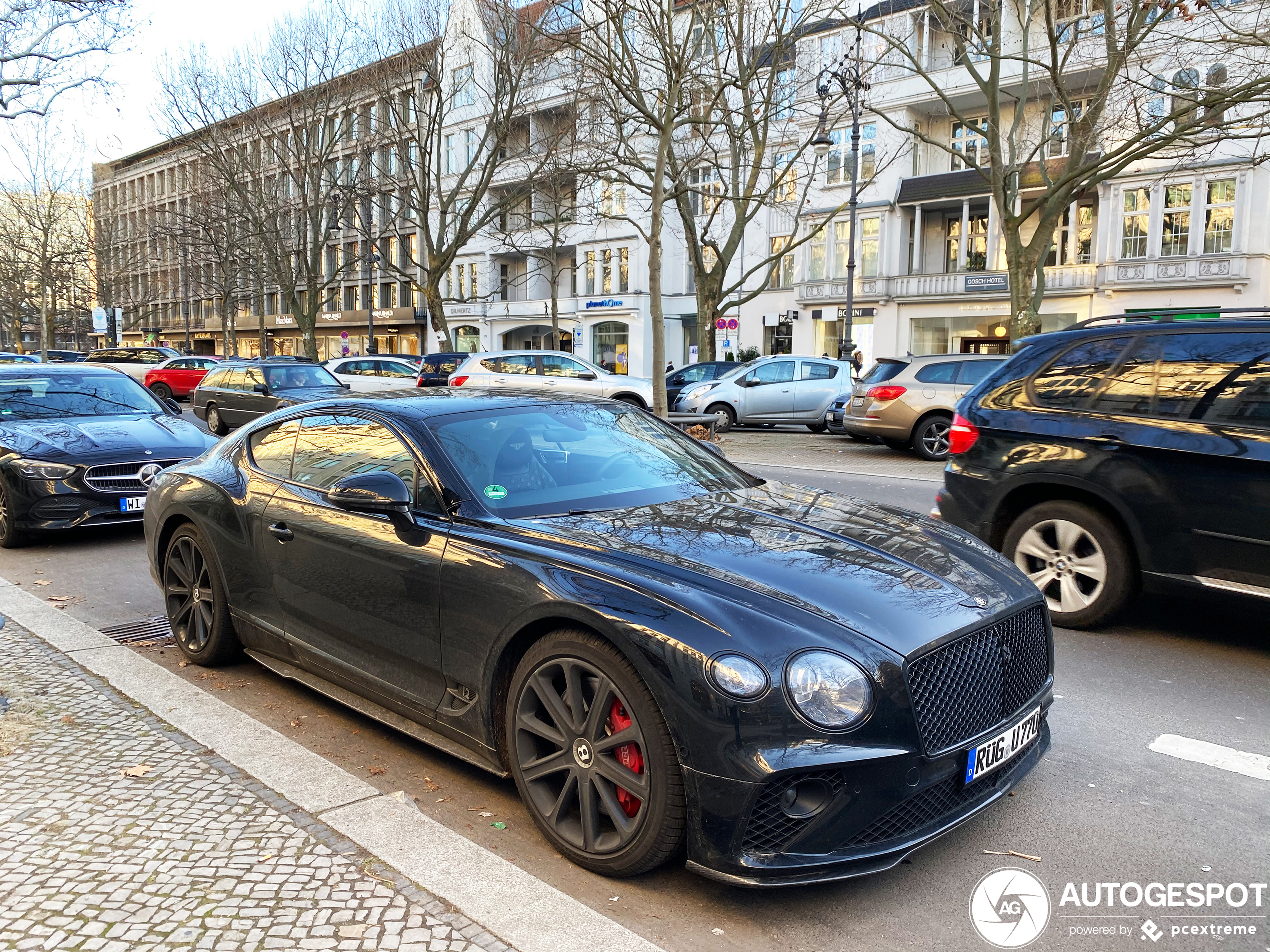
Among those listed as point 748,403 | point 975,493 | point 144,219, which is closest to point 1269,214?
point 748,403

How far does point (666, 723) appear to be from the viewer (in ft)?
8.98

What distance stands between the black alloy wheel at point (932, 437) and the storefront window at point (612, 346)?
107 ft

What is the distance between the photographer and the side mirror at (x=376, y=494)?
365 centimetres

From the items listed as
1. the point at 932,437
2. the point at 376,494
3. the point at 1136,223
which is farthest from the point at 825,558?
the point at 1136,223

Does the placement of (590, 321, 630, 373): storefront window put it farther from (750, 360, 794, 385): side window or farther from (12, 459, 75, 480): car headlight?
(12, 459, 75, 480): car headlight

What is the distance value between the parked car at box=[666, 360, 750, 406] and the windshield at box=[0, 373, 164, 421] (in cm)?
1375

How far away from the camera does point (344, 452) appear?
434 centimetres

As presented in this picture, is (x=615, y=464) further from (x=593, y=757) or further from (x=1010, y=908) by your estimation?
(x=1010, y=908)

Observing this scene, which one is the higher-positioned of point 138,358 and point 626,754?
point 138,358

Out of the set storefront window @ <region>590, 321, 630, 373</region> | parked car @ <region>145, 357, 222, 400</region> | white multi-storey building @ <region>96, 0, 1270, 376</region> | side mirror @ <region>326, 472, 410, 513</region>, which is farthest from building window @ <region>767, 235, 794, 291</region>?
side mirror @ <region>326, 472, 410, 513</region>

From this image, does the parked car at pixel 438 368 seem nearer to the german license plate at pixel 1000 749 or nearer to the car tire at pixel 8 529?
the car tire at pixel 8 529

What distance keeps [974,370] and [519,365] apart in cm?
964

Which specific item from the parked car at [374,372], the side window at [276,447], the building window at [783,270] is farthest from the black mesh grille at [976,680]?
the building window at [783,270]

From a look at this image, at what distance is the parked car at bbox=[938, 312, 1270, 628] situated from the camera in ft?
16.1
